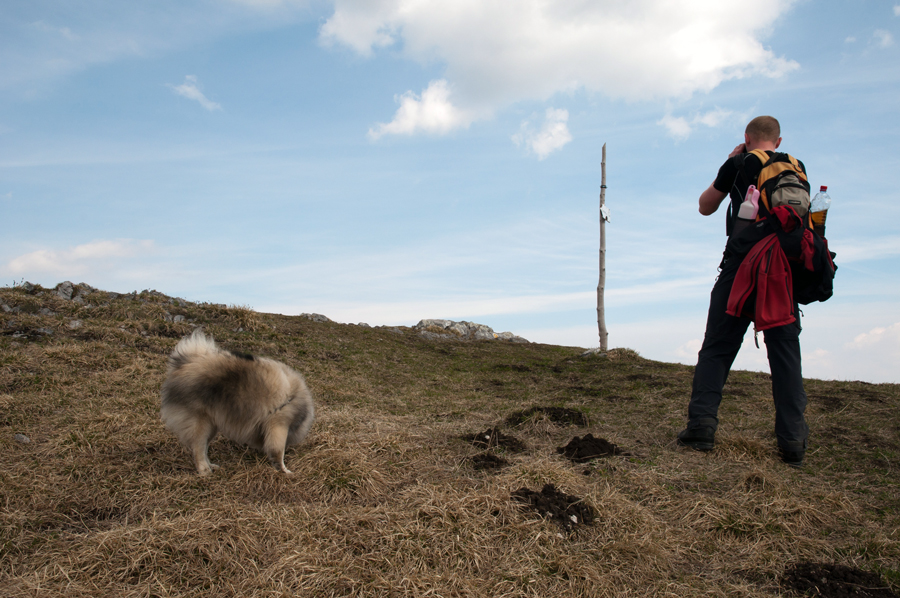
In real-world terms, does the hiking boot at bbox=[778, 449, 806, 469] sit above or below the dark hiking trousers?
below

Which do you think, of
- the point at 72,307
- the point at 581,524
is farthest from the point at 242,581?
the point at 72,307

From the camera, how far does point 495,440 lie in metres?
4.71

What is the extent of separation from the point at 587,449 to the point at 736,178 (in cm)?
274

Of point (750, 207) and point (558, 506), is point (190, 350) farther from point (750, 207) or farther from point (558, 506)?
point (750, 207)

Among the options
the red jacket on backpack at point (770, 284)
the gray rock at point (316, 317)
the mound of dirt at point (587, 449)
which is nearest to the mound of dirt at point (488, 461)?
the mound of dirt at point (587, 449)

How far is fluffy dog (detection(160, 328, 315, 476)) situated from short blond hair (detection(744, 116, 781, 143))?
4.67 meters

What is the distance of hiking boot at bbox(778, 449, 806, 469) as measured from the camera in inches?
168

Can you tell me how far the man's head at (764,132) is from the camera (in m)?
4.53

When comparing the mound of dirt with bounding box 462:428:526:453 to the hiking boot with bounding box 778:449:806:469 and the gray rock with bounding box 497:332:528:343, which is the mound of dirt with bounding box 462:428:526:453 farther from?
the gray rock with bounding box 497:332:528:343

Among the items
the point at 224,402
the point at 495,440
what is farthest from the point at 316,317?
the point at 224,402

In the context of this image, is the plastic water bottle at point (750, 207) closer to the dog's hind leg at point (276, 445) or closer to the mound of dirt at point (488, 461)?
the mound of dirt at point (488, 461)

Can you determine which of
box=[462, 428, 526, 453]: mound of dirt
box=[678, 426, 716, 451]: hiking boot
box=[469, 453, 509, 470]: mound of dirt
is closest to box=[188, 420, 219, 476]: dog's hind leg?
box=[469, 453, 509, 470]: mound of dirt

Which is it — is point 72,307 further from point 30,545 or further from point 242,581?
point 242,581

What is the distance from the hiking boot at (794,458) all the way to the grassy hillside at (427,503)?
0.21 feet
